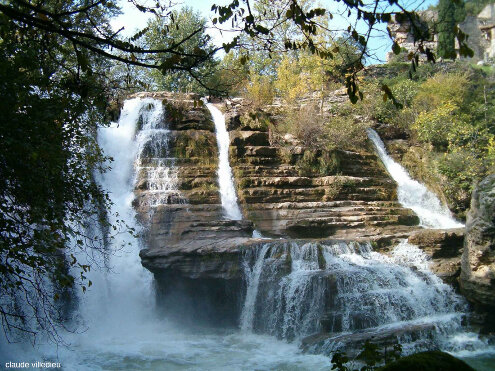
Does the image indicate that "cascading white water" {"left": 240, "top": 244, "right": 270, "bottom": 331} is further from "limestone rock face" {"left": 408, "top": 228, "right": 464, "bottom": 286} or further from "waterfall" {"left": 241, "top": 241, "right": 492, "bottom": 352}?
"limestone rock face" {"left": 408, "top": 228, "right": 464, "bottom": 286}

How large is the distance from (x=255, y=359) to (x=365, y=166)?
10834 mm

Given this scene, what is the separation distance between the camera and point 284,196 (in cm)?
1557

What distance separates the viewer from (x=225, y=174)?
53.0 feet

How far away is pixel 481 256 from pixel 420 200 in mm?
7900

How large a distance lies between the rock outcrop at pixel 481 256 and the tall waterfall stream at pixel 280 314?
0.58 m

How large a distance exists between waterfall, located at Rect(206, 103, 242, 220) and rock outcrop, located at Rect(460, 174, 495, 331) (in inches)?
268

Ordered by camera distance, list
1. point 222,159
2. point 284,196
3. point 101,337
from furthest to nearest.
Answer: point 222,159 → point 284,196 → point 101,337

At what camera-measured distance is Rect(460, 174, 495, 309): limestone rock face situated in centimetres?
996

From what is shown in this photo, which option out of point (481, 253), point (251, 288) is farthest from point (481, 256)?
point (251, 288)

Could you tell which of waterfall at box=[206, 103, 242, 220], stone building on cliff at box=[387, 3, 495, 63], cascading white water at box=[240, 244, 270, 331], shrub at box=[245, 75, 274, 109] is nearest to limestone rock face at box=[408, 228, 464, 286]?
cascading white water at box=[240, 244, 270, 331]

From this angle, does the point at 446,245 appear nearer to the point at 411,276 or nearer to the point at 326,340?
the point at 411,276

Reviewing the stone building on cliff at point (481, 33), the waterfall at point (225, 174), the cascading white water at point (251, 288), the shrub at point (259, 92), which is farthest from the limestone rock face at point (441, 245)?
the stone building on cliff at point (481, 33)

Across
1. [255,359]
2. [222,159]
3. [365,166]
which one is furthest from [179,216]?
[365,166]

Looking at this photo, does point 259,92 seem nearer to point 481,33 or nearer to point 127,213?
point 127,213
